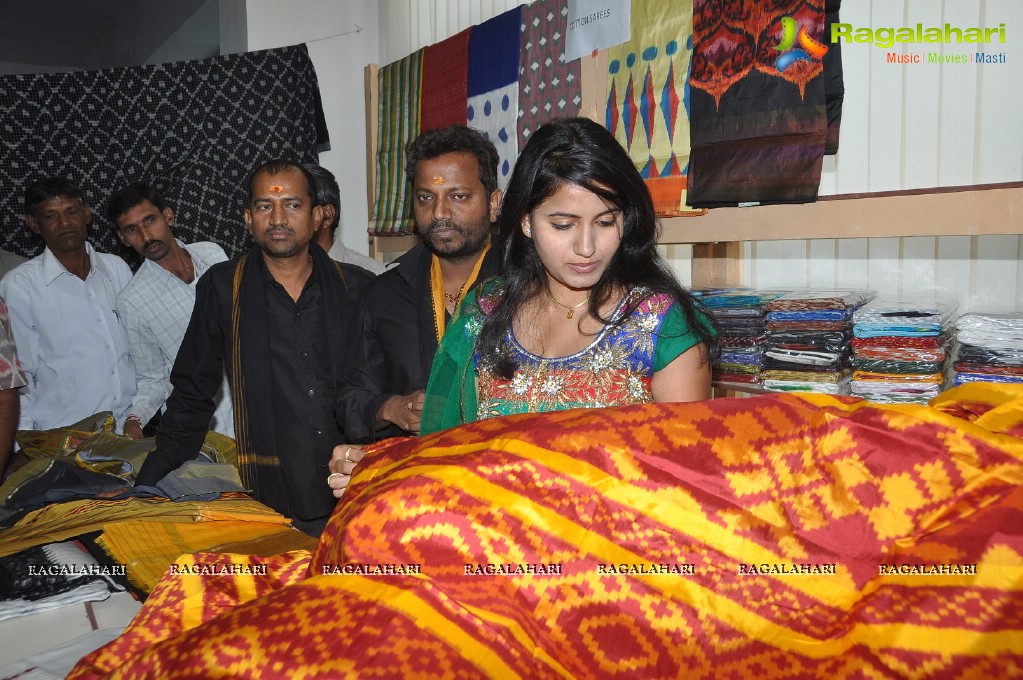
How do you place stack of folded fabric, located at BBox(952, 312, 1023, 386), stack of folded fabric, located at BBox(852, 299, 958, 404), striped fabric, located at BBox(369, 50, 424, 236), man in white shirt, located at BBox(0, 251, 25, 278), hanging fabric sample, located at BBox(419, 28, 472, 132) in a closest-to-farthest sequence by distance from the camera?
stack of folded fabric, located at BBox(952, 312, 1023, 386)
stack of folded fabric, located at BBox(852, 299, 958, 404)
hanging fabric sample, located at BBox(419, 28, 472, 132)
man in white shirt, located at BBox(0, 251, 25, 278)
striped fabric, located at BBox(369, 50, 424, 236)

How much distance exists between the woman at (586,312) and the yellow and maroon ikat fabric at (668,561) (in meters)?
0.35

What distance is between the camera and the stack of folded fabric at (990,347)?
6.52 feet

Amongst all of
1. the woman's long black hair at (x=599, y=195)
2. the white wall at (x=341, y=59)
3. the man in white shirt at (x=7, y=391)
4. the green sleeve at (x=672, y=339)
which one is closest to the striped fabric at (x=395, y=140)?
the white wall at (x=341, y=59)

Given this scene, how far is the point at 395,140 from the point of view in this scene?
13.9 ft

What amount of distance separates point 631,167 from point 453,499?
0.78m

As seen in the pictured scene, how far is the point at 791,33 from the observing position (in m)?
2.17

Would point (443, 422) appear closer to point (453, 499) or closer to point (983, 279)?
point (453, 499)

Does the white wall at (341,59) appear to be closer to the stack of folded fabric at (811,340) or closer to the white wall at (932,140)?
the stack of folded fabric at (811,340)

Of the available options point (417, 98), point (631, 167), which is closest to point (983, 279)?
point (631, 167)

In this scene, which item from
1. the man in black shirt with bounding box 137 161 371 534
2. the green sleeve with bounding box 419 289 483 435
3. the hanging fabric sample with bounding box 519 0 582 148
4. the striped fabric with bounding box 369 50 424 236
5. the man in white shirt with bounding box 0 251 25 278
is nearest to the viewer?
the green sleeve with bounding box 419 289 483 435

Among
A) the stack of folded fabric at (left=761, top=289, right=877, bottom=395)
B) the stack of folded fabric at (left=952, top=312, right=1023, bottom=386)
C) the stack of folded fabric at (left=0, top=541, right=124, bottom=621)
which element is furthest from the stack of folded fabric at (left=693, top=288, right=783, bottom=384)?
A: the stack of folded fabric at (left=0, top=541, right=124, bottom=621)

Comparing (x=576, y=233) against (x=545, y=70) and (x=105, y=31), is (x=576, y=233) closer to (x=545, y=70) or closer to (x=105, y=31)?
(x=545, y=70)

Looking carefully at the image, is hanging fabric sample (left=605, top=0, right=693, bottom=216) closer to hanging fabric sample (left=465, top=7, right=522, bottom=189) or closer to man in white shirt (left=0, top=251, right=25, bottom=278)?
hanging fabric sample (left=465, top=7, right=522, bottom=189)

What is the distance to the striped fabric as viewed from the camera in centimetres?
410
